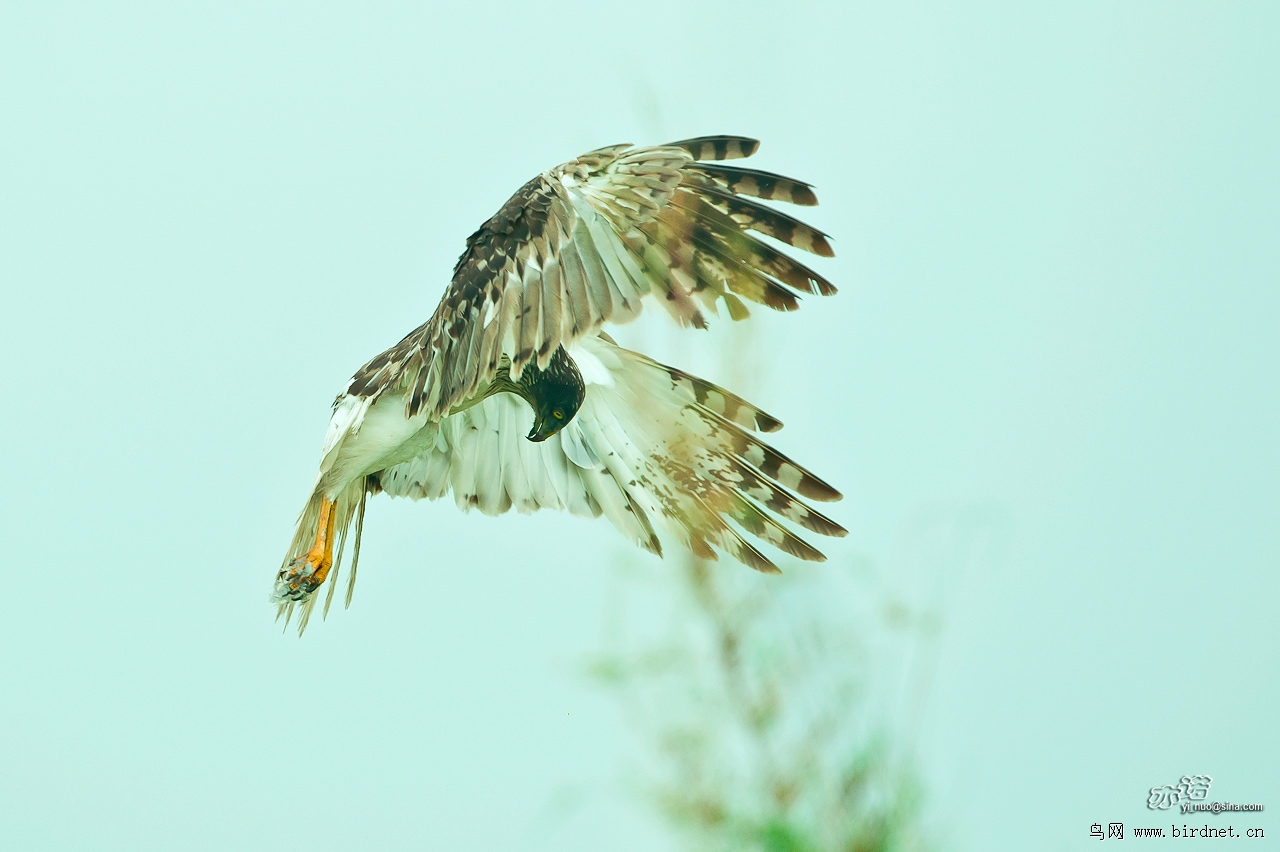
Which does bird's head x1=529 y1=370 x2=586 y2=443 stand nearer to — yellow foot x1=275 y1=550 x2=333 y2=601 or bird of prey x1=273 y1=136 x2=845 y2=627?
bird of prey x1=273 y1=136 x2=845 y2=627

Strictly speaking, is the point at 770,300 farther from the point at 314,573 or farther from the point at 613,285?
the point at 314,573

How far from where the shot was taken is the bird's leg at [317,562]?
2.13 meters

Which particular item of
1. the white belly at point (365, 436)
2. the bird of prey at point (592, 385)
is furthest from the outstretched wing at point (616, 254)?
the white belly at point (365, 436)

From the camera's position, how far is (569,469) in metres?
2.38

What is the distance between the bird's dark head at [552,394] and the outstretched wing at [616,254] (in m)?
0.35

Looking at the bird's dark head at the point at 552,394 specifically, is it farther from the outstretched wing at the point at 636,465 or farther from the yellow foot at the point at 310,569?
the yellow foot at the point at 310,569

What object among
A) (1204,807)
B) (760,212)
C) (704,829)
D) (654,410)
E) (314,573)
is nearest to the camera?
(704,829)

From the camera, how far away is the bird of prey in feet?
5.16

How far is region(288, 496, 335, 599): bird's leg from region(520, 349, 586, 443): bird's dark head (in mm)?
468

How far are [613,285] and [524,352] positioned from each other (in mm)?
157

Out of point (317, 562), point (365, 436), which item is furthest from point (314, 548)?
point (365, 436)

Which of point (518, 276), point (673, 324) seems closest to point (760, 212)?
point (673, 324)

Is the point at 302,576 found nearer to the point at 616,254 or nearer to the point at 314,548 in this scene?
the point at 314,548

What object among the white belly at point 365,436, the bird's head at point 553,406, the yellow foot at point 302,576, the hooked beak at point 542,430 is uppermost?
the bird's head at point 553,406
